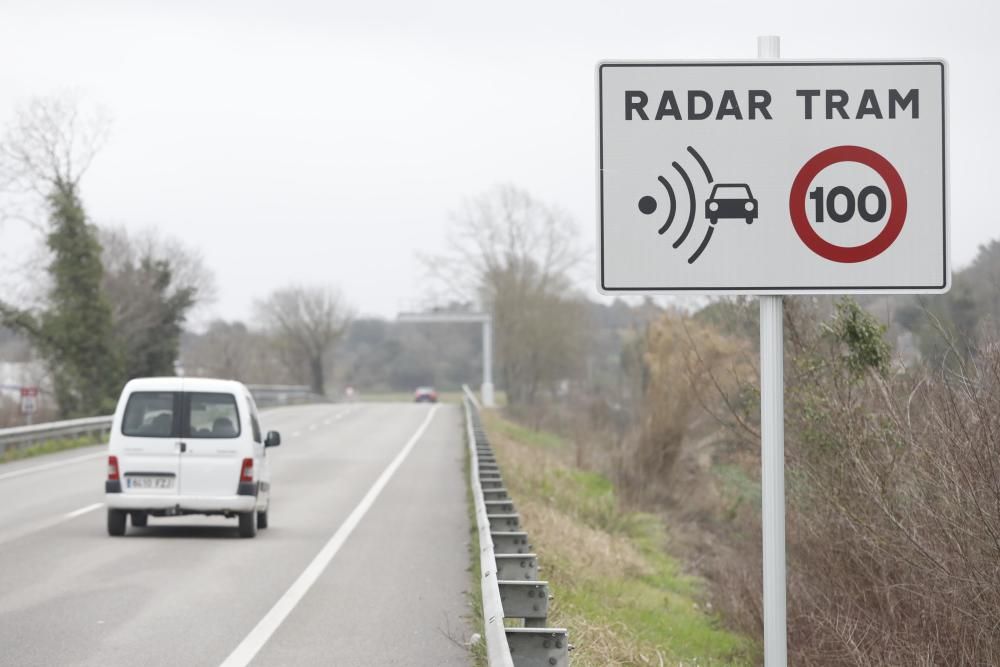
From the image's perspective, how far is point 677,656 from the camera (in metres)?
11.0

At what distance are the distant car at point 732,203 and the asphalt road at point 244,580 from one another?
A: 512 cm

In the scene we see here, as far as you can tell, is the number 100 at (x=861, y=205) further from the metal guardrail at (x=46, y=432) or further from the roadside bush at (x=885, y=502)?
the metal guardrail at (x=46, y=432)

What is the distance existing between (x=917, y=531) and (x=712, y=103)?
4.36 meters

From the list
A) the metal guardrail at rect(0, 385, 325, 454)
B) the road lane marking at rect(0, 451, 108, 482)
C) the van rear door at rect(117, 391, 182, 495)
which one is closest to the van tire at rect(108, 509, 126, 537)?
the van rear door at rect(117, 391, 182, 495)

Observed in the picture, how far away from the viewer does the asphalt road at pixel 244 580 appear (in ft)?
31.6

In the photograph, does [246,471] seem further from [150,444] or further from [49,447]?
[49,447]

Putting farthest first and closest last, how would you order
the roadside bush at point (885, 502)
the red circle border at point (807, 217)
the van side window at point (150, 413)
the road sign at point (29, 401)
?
1. the road sign at point (29, 401)
2. the van side window at point (150, 413)
3. the roadside bush at point (885, 502)
4. the red circle border at point (807, 217)

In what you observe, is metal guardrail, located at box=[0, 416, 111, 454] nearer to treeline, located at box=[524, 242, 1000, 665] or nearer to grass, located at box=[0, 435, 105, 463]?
grass, located at box=[0, 435, 105, 463]

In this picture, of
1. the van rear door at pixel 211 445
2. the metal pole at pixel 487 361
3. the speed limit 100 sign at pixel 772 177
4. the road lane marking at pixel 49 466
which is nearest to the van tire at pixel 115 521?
the van rear door at pixel 211 445

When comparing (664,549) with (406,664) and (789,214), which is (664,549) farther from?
(789,214)

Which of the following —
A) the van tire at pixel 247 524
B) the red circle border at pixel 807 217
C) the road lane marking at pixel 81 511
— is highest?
the red circle border at pixel 807 217

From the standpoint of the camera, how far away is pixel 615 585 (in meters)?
15.2

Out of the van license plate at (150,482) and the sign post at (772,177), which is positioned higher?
the sign post at (772,177)

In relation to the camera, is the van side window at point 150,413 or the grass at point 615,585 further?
the van side window at point 150,413
